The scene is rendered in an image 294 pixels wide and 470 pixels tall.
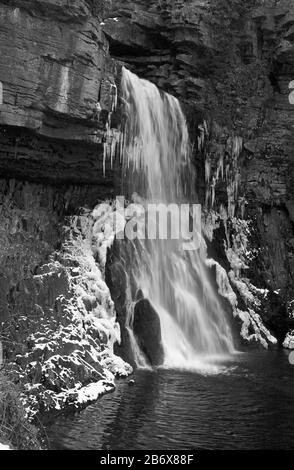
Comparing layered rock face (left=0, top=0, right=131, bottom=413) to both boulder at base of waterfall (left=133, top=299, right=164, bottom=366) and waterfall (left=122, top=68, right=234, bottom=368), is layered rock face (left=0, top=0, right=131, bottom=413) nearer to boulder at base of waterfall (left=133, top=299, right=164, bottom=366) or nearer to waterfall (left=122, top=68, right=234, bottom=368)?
boulder at base of waterfall (left=133, top=299, right=164, bottom=366)

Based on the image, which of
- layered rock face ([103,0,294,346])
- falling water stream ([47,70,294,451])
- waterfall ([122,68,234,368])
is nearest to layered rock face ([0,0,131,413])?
falling water stream ([47,70,294,451])

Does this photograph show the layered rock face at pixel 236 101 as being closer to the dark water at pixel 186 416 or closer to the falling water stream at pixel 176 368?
the falling water stream at pixel 176 368

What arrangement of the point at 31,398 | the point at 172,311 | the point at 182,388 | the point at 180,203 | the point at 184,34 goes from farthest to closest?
the point at 184,34, the point at 180,203, the point at 172,311, the point at 182,388, the point at 31,398

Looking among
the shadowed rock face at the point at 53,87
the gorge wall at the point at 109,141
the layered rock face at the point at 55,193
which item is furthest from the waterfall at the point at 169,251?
the shadowed rock face at the point at 53,87

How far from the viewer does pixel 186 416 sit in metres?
7.75

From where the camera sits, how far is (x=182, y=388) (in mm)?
9227

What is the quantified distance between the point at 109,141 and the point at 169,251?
3.49m

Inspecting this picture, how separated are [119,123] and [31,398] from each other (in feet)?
24.4

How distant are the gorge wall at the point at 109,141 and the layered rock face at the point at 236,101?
0.04 metres

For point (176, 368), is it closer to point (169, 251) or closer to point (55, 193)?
point (169, 251)

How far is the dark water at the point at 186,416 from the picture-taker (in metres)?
6.76

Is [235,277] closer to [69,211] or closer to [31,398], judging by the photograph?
[69,211]

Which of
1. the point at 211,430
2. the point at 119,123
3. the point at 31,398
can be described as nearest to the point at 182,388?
the point at 211,430

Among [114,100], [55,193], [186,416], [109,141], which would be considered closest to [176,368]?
[186,416]
